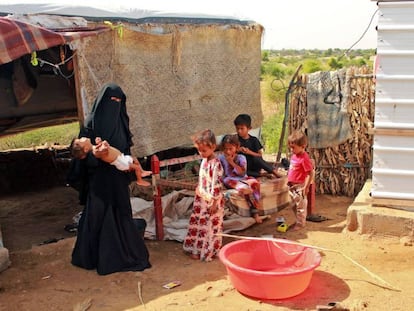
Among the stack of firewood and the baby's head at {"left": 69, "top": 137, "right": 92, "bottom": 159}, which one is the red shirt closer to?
the stack of firewood

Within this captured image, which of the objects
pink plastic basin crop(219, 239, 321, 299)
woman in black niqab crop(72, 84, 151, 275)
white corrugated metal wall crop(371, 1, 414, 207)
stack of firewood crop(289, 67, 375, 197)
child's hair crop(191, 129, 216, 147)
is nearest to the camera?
pink plastic basin crop(219, 239, 321, 299)

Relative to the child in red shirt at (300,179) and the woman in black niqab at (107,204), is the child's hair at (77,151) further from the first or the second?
the child in red shirt at (300,179)


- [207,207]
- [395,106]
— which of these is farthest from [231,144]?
[395,106]

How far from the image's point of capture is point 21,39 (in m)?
4.62

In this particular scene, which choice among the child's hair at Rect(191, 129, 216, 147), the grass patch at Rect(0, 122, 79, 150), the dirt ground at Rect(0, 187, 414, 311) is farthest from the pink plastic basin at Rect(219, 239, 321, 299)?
the grass patch at Rect(0, 122, 79, 150)

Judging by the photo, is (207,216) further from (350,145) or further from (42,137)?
(42,137)

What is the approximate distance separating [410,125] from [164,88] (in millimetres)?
3007

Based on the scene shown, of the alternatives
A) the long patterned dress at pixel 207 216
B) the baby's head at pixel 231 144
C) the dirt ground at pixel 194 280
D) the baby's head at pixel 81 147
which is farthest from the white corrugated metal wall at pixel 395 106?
the baby's head at pixel 81 147

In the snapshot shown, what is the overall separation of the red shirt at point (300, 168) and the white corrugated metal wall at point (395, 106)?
76 centimetres

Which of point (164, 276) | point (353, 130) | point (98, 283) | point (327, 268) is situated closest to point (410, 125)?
point (327, 268)

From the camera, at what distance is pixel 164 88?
6.87 m

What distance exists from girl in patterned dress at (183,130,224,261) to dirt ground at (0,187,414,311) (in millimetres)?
144

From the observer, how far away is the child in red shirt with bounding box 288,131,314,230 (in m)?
5.93

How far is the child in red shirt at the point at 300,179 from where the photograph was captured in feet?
19.4
